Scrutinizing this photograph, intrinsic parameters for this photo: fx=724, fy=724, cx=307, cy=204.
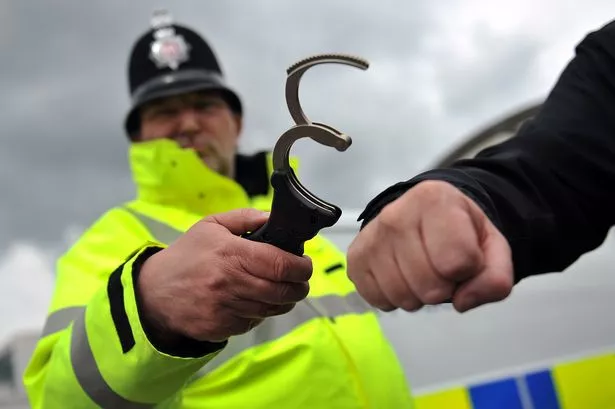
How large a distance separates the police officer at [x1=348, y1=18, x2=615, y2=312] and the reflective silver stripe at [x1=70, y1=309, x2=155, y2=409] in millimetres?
519

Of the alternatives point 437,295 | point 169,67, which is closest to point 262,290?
point 437,295

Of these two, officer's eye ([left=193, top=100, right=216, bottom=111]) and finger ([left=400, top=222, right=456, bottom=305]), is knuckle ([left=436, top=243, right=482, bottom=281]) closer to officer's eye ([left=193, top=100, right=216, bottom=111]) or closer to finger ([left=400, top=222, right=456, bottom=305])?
finger ([left=400, top=222, right=456, bottom=305])

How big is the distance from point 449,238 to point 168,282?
411mm

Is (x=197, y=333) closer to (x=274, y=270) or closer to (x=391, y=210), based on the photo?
(x=274, y=270)

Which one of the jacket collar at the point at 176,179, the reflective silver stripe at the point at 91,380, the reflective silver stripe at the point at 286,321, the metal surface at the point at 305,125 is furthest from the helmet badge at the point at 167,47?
the metal surface at the point at 305,125

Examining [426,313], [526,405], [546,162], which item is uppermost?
[546,162]

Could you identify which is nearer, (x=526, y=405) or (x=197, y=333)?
(x=197, y=333)

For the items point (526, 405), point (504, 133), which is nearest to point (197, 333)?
point (526, 405)

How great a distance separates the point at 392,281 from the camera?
28.1 inches

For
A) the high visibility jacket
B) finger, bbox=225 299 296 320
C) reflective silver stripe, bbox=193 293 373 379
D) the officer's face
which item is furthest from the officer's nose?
finger, bbox=225 299 296 320

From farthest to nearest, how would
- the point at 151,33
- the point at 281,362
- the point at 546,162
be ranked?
the point at 151,33 < the point at 281,362 < the point at 546,162

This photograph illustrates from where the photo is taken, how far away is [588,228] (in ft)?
3.86

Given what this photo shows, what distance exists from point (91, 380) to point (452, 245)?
2.27 ft

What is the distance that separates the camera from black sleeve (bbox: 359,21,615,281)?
1.06 m
